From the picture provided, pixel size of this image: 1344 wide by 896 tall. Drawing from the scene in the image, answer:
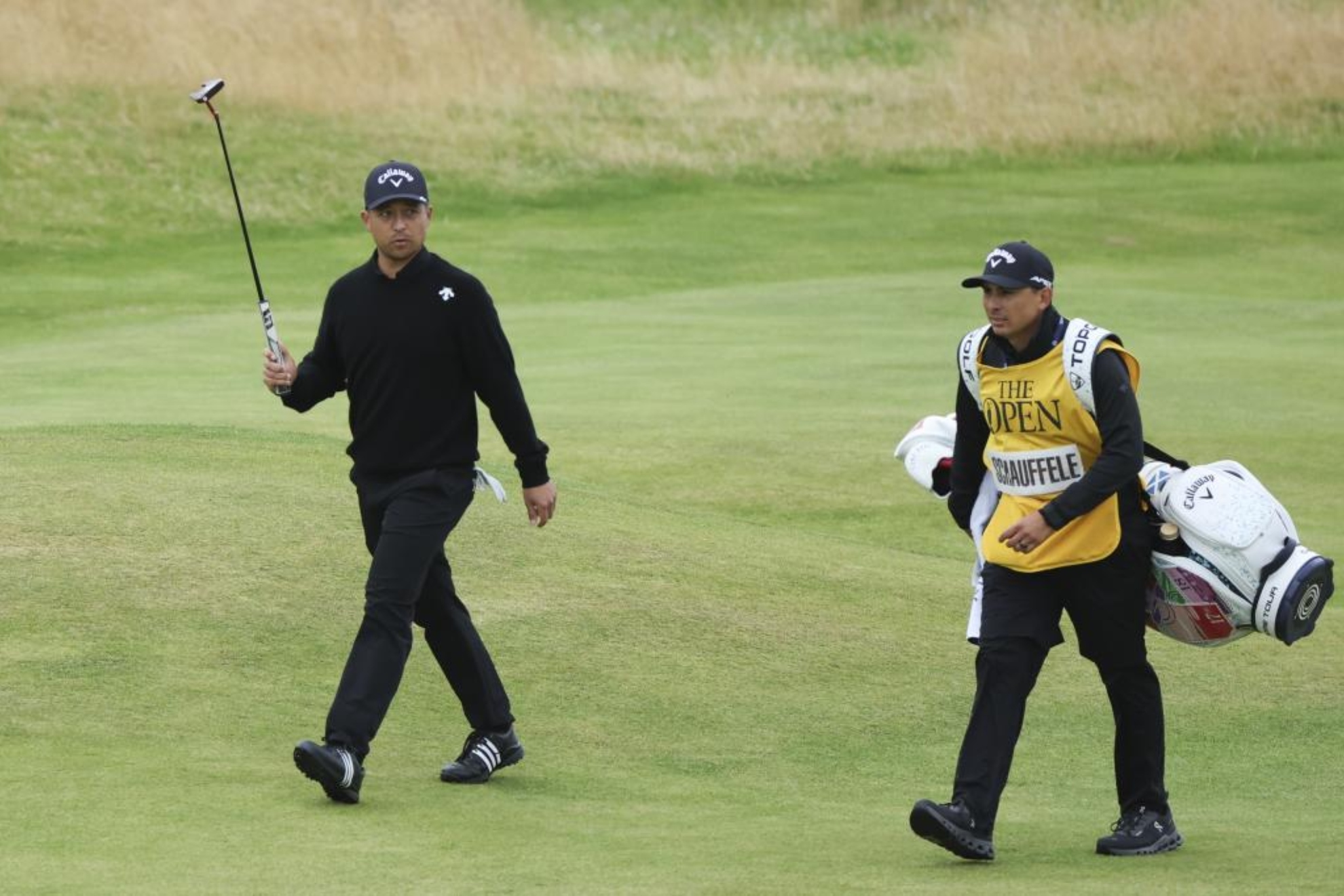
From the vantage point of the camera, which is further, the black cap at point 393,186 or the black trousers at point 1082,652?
the black cap at point 393,186

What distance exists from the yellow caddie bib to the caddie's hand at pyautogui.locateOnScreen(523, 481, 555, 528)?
1.62m

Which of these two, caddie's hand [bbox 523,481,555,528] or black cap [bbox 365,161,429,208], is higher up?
black cap [bbox 365,161,429,208]

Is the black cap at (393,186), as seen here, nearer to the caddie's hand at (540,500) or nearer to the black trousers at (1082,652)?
the caddie's hand at (540,500)

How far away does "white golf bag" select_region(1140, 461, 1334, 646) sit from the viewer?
6930 millimetres

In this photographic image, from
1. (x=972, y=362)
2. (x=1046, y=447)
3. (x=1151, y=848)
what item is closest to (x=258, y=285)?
(x=972, y=362)

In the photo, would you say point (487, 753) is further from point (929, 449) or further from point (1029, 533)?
point (1029, 533)

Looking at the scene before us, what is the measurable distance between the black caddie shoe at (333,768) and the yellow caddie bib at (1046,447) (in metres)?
2.12

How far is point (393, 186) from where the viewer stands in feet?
25.0

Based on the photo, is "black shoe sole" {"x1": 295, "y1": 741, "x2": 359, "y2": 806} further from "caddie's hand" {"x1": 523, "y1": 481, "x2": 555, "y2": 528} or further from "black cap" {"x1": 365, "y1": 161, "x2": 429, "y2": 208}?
"black cap" {"x1": 365, "y1": 161, "x2": 429, "y2": 208}

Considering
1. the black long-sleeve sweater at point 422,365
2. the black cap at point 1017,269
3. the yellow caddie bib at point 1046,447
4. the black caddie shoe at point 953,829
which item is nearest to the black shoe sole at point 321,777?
the black long-sleeve sweater at point 422,365

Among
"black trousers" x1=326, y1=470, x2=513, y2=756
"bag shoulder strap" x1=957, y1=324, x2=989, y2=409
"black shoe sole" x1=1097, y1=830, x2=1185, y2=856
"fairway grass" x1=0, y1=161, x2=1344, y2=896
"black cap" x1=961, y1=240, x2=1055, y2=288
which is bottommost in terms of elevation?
"fairway grass" x1=0, y1=161, x2=1344, y2=896

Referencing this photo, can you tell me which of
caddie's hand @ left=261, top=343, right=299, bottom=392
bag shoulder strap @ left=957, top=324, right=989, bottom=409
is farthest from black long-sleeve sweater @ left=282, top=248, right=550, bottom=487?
bag shoulder strap @ left=957, top=324, right=989, bottom=409

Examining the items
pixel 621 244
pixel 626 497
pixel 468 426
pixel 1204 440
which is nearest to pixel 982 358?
pixel 468 426

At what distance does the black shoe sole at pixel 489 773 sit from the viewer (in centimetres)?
785
